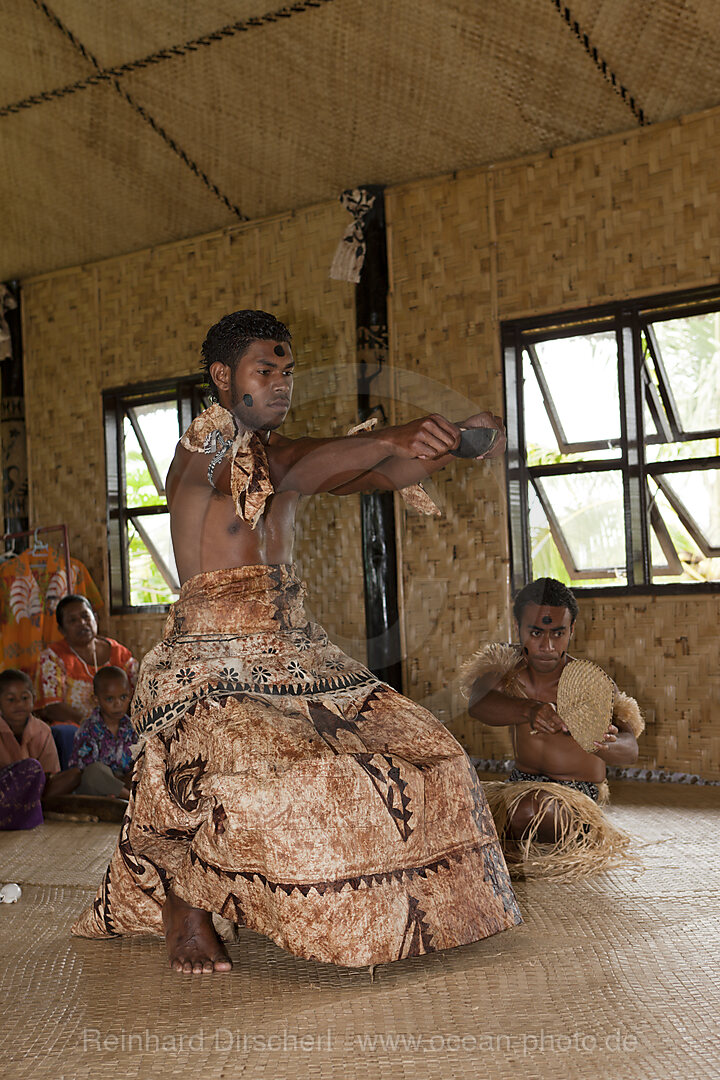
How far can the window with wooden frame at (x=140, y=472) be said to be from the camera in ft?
20.9

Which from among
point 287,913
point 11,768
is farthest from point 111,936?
point 11,768

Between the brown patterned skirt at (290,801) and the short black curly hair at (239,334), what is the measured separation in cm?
51

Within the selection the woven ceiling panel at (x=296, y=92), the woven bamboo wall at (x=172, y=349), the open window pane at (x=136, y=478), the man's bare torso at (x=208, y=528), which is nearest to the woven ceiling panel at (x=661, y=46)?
the woven ceiling panel at (x=296, y=92)

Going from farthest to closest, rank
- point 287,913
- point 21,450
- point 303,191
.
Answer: point 21,450 → point 303,191 → point 287,913

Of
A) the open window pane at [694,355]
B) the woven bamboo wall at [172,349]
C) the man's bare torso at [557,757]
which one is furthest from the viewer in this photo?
the open window pane at [694,355]

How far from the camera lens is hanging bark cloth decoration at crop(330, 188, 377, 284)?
214 inches

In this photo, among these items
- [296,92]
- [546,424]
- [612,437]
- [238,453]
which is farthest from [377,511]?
[238,453]

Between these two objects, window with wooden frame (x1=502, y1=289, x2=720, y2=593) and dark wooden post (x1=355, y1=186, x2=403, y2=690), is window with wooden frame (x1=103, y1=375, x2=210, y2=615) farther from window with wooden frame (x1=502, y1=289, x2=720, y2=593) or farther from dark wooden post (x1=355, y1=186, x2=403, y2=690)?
window with wooden frame (x1=502, y1=289, x2=720, y2=593)

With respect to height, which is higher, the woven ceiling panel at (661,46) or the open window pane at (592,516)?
the woven ceiling panel at (661,46)

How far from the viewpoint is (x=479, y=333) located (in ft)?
17.0

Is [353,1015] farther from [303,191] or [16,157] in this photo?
[16,157]

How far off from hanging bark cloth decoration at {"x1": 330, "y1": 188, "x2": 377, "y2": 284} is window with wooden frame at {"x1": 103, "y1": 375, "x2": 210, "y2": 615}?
1233 millimetres

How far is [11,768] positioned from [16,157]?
12.0 ft

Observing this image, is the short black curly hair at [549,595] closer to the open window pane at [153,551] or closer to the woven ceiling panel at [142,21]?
the woven ceiling panel at [142,21]
